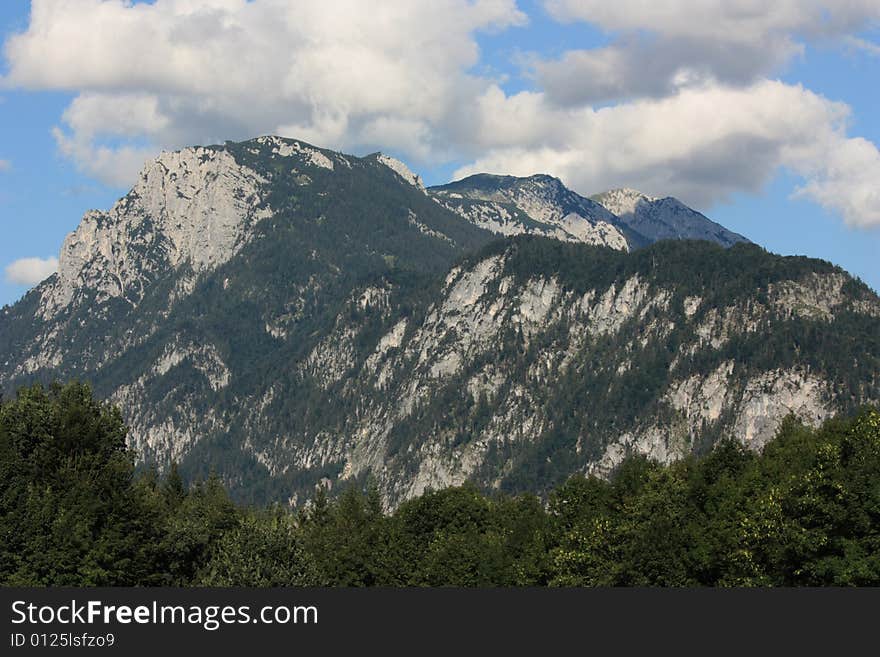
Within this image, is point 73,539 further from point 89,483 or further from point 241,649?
point 241,649

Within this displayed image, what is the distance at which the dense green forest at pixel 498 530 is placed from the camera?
290 feet

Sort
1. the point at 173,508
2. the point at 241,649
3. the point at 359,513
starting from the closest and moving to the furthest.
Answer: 1. the point at 241,649
2. the point at 173,508
3. the point at 359,513

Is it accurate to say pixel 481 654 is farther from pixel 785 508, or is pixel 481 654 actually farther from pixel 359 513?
pixel 359 513

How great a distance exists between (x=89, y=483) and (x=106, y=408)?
57.6 ft

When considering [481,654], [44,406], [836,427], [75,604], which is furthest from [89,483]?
[836,427]

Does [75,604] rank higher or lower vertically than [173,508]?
lower

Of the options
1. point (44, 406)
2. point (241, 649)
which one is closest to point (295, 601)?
point (241, 649)

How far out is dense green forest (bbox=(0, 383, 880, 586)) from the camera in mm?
88438

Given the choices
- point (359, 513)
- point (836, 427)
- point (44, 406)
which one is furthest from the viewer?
point (359, 513)

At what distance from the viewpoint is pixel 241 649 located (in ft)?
161

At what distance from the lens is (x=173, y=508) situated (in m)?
155

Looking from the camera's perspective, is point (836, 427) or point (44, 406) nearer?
point (44, 406)

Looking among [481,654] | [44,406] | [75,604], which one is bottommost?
[481,654]

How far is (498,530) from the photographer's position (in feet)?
492
